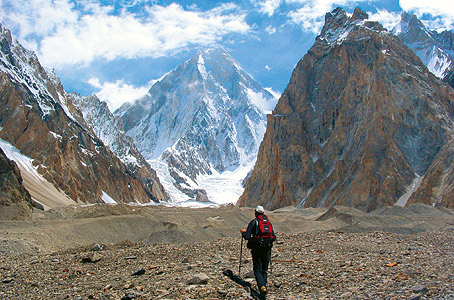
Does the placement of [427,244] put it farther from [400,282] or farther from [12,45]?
[12,45]

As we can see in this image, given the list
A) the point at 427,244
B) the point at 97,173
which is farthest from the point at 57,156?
the point at 427,244

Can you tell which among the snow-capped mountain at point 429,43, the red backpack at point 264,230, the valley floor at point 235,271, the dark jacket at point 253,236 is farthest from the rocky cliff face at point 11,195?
the snow-capped mountain at point 429,43

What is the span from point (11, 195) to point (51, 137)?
8792 centimetres

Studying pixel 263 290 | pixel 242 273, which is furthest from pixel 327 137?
pixel 263 290

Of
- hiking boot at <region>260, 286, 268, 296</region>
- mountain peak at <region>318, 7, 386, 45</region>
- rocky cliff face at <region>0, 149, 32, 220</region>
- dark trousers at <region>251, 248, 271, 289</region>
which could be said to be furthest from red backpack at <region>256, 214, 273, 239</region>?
mountain peak at <region>318, 7, 386, 45</region>

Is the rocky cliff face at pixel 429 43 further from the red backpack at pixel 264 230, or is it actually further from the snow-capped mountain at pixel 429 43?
the red backpack at pixel 264 230

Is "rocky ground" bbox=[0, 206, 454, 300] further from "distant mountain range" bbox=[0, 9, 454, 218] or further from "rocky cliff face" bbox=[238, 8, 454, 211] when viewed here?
"rocky cliff face" bbox=[238, 8, 454, 211]

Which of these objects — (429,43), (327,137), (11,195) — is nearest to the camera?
(11,195)

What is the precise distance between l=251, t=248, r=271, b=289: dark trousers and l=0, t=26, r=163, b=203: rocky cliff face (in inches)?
4577

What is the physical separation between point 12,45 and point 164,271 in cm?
18153

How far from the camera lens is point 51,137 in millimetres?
131125

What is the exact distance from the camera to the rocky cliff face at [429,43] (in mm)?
165075

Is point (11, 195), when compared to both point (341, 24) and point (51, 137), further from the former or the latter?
point (341, 24)

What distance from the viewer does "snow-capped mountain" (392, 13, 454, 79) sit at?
165038 millimetres
